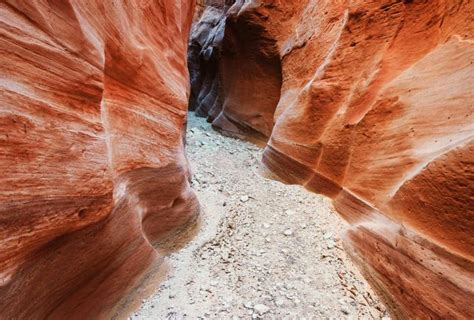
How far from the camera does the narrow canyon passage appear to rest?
191 cm

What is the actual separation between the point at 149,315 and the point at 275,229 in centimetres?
156

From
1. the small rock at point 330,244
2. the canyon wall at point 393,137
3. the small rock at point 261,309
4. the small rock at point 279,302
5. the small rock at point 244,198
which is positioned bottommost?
the small rock at point 261,309

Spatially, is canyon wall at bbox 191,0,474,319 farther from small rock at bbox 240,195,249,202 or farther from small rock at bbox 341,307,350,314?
small rock at bbox 240,195,249,202

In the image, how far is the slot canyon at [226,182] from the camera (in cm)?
125

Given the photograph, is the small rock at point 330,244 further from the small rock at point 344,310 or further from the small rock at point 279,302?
the small rock at point 279,302

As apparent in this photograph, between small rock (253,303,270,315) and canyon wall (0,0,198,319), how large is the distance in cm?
103

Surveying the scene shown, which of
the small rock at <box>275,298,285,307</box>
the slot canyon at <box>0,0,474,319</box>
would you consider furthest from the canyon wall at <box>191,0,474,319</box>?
the small rock at <box>275,298,285,307</box>

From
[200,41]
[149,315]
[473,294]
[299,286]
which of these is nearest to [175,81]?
[149,315]

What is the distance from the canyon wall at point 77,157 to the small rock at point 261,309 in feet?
3.39

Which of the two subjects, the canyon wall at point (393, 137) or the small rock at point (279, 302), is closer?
the canyon wall at point (393, 137)

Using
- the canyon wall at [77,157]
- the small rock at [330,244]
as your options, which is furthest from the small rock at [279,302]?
the canyon wall at [77,157]

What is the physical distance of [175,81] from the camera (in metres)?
2.89

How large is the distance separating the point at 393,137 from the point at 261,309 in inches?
83.5

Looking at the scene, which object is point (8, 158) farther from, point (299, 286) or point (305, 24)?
point (305, 24)
